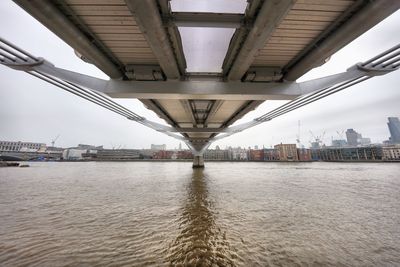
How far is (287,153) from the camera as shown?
109625 mm

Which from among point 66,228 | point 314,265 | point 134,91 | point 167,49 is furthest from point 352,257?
point 134,91

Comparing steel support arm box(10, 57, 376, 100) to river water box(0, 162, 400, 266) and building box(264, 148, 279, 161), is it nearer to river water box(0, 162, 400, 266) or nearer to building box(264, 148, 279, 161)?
river water box(0, 162, 400, 266)

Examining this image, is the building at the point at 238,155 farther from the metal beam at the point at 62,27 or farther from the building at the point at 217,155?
the metal beam at the point at 62,27

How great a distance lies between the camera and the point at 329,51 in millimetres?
4574

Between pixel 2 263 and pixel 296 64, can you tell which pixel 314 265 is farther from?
pixel 296 64

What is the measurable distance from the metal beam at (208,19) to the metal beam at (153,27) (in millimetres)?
343

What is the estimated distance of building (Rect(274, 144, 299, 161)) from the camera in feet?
353

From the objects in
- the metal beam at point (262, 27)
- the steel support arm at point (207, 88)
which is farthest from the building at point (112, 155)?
the metal beam at point (262, 27)

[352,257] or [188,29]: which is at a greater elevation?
[188,29]

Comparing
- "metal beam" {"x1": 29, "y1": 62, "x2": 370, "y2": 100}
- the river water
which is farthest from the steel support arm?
the river water

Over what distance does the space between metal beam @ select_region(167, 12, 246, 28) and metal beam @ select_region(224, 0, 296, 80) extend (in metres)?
0.40

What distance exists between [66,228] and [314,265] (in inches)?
219

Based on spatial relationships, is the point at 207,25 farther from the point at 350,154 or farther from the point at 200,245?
the point at 350,154

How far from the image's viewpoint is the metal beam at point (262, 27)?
10.2 ft
